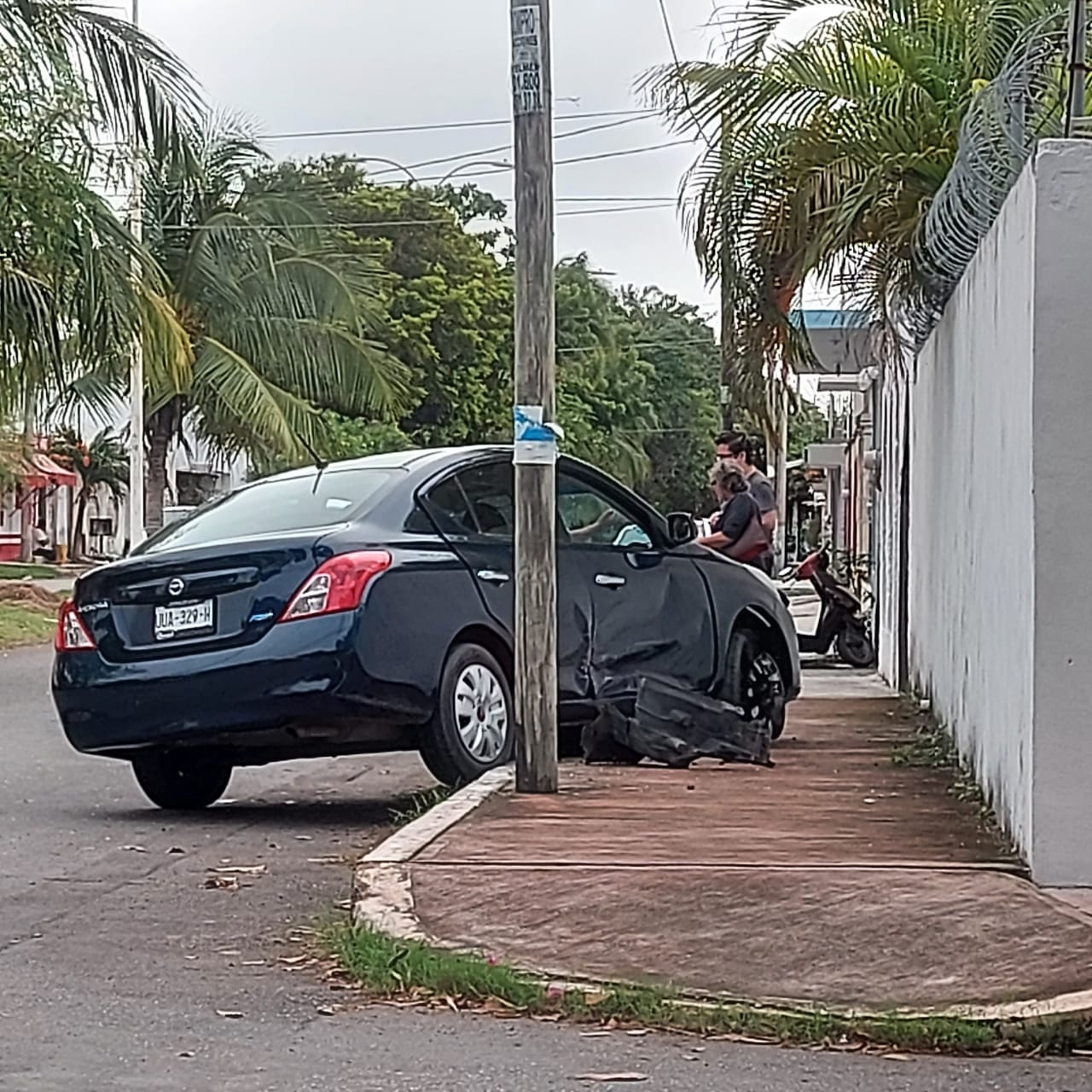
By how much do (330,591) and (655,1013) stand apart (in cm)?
381

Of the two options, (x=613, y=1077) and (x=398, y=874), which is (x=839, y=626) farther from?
(x=613, y=1077)

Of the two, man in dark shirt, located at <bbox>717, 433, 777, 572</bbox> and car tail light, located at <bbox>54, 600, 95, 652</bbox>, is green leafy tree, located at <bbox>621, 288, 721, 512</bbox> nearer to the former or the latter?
man in dark shirt, located at <bbox>717, 433, 777, 572</bbox>

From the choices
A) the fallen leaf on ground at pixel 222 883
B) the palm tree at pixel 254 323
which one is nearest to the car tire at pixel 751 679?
the fallen leaf on ground at pixel 222 883

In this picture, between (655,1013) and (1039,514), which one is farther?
(1039,514)

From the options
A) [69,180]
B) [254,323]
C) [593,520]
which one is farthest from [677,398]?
[593,520]

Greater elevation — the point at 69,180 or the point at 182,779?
the point at 69,180

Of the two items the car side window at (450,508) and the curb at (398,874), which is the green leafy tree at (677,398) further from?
the curb at (398,874)

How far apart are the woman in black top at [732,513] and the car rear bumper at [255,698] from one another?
5633 mm

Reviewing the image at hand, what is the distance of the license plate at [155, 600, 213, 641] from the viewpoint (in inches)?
365

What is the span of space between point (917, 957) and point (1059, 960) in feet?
1.22

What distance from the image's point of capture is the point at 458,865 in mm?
6898

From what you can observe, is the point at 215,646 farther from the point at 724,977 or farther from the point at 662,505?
the point at 662,505

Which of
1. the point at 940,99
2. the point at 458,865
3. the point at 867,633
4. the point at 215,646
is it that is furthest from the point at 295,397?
the point at 458,865

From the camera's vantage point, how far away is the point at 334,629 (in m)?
9.02
